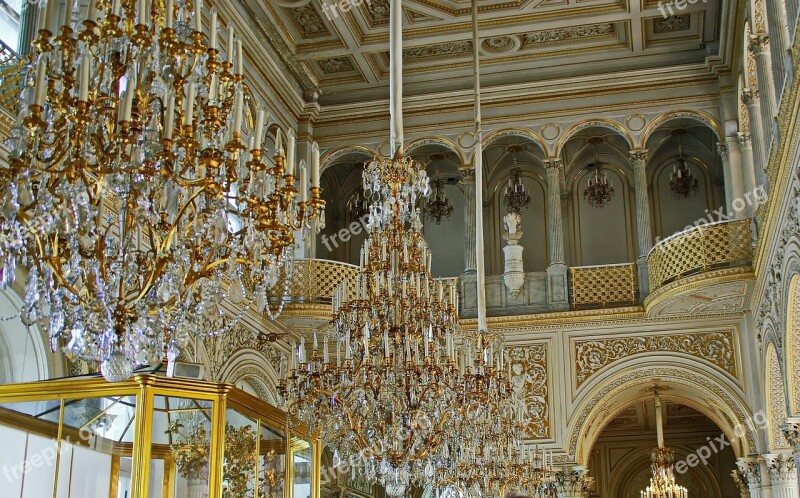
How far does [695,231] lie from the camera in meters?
13.2

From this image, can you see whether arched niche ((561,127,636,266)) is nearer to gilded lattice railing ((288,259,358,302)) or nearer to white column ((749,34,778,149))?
gilded lattice railing ((288,259,358,302))

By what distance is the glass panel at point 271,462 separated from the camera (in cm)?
752

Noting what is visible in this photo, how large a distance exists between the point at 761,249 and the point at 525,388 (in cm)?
415

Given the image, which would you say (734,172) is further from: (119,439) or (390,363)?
(119,439)

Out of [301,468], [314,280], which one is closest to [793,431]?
[301,468]

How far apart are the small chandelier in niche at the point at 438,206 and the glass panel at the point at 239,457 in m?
10.3

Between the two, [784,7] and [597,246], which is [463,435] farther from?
[597,246]

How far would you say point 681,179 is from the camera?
16734mm

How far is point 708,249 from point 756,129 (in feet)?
5.42

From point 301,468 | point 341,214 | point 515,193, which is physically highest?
point 515,193

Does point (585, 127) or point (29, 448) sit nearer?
point (29, 448)

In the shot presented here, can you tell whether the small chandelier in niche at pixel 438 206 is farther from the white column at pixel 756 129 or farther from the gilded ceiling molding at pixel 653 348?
the white column at pixel 756 129

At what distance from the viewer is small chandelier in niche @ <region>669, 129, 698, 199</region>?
1673cm

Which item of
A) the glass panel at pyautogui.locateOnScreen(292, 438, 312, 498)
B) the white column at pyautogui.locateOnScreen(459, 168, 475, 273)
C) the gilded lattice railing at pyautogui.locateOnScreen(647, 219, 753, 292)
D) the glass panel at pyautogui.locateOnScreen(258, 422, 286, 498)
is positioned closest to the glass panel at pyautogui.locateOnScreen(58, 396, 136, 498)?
the glass panel at pyautogui.locateOnScreen(258, 422, 286, 498)
